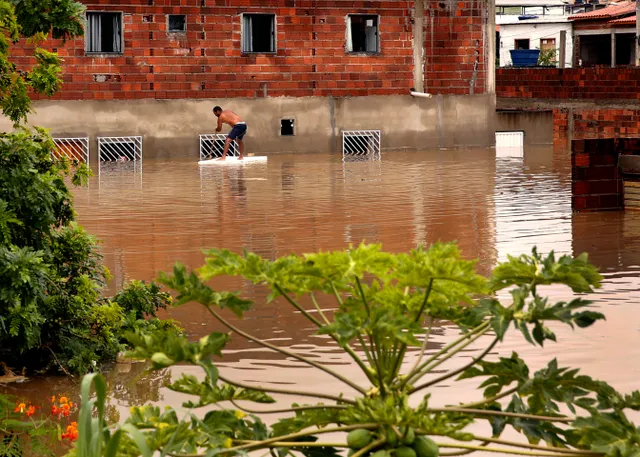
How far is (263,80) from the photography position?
31.7m

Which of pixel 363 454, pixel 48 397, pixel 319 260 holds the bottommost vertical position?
pixel 48 397

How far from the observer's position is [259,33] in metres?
31.7

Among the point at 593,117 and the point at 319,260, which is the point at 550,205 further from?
the point at 593,117

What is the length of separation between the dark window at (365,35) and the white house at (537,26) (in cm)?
3001

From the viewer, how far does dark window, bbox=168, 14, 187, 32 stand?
30.7 meters

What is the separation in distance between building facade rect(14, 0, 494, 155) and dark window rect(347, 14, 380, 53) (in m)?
0.03

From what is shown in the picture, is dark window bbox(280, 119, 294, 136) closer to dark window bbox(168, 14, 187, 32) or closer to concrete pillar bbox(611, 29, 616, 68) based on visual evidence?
dark window bbox(168, 14, 187, 32)

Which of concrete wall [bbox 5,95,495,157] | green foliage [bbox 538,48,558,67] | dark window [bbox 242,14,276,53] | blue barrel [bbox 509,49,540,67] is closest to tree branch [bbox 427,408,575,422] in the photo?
concrete wall [bbox 5,95,495,157]

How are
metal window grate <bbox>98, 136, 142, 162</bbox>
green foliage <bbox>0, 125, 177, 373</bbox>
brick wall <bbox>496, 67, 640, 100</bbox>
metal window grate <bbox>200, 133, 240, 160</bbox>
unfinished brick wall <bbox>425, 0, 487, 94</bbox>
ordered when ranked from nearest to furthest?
green foliage <bbox>0, 125, 177, 373</bbox>, metal window grate <bbox>98, 136, 142, 162</bbox>, metal window grate <bbox>200, 133, 240, 160</bbox>, unfinished brick wall <bbox>425, 0, 487, 94</bbox>, brick wall <bbox>496, 67, 640, 100</bbox>

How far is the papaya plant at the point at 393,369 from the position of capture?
352cm

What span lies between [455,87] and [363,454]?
100 ft

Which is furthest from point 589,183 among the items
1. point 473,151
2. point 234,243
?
point 473,151

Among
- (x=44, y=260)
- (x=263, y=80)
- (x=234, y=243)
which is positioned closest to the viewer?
(x=44, y=260)

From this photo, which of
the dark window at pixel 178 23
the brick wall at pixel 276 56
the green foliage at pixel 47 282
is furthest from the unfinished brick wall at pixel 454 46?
the green foliage at pixel 47 282
